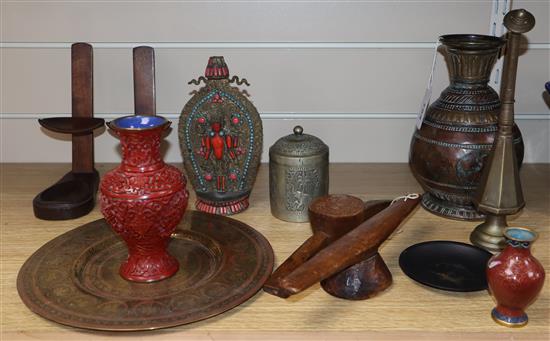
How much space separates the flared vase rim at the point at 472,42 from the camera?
3.56ft

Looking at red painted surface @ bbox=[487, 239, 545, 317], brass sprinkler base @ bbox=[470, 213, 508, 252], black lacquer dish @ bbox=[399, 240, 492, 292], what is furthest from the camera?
brass sprinkler base @ bbox=[470, 213, 508, 252]

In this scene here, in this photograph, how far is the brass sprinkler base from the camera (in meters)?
1.06

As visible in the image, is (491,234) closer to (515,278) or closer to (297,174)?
(515,278)

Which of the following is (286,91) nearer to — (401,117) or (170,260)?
(401,117)

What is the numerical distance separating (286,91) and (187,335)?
0.78m

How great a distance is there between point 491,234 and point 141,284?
1.99 feet

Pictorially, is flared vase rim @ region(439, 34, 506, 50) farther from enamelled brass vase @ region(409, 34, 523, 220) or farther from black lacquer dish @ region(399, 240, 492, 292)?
black lacquer dish @ region(399, 240, 492, 292)

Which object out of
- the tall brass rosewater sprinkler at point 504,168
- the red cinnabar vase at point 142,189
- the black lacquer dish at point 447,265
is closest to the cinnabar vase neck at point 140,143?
the red cinnabar vase at point 142,189

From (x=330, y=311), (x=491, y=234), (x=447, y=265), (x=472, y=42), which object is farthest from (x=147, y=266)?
(x=472, y=42)

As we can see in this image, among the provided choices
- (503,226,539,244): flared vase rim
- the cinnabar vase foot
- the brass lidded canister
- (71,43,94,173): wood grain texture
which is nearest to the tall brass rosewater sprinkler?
(503,226,539,244): flared vase rim

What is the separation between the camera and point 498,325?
0.85 metres

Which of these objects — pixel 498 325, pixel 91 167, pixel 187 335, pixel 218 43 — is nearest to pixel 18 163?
pixel 91 167

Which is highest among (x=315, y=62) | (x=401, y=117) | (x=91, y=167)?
(x=315, y=62)

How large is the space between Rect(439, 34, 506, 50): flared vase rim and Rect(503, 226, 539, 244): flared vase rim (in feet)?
1.25
